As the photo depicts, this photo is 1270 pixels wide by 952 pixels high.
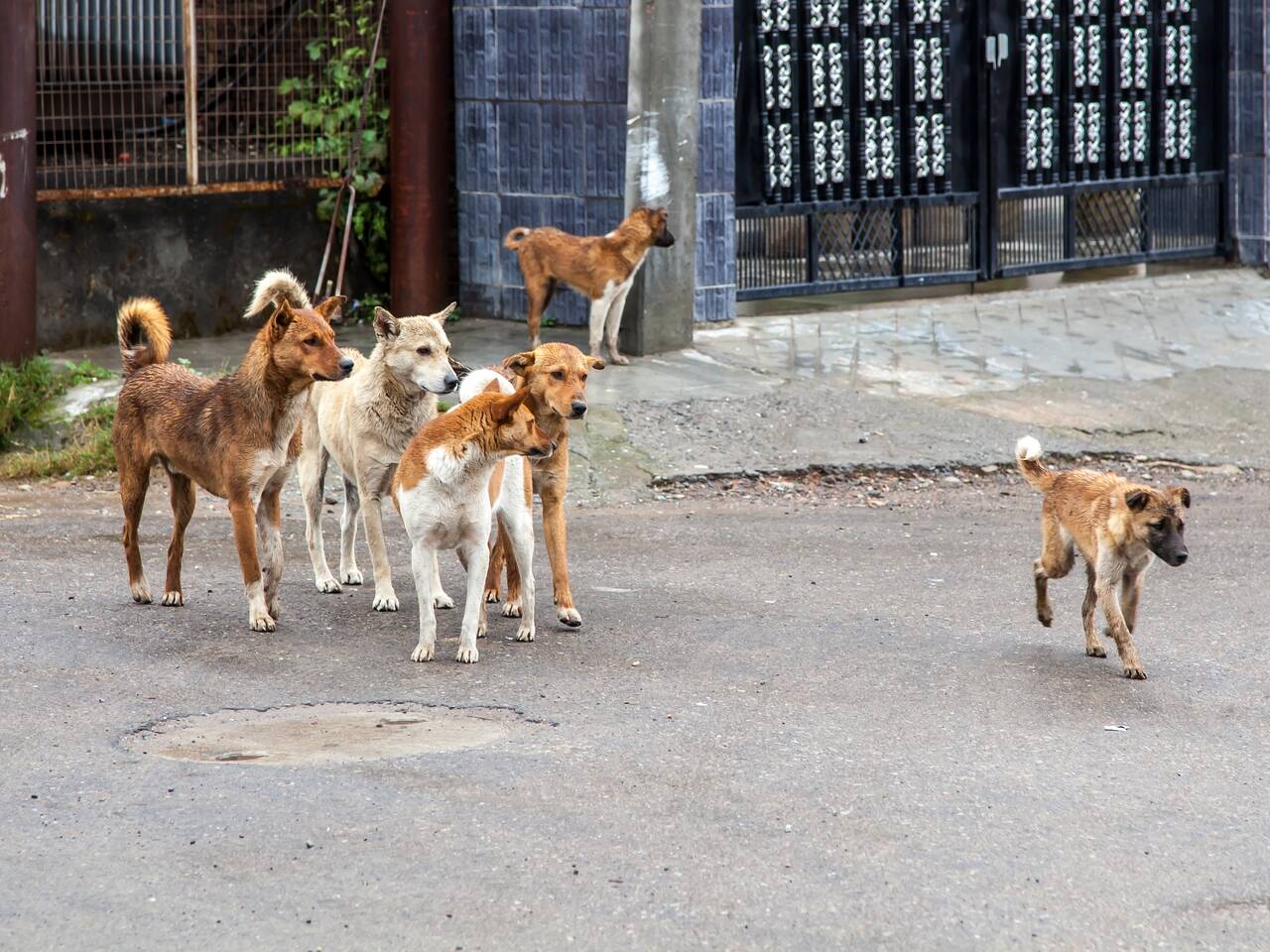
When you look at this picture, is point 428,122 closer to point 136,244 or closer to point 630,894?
point 136,244

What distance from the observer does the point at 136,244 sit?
44.7 ft

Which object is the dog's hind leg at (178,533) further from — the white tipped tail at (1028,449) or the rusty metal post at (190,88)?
the rusty metal post at (190,88)

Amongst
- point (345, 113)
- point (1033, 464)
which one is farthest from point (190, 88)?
point (1033, 464)

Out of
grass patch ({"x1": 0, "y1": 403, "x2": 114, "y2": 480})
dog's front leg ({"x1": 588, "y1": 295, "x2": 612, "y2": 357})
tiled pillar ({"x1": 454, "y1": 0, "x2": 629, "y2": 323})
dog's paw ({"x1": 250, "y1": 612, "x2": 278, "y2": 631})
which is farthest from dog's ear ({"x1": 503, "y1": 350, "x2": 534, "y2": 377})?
tiled pillar ({"x1": 454, "y1": 0, "x2": 629, "y2": 323})

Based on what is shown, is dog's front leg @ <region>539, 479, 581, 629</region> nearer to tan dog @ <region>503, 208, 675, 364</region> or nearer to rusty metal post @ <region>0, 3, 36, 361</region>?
tan dog @ <region>503, 208, 675, 364</region>

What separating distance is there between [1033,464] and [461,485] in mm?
2647

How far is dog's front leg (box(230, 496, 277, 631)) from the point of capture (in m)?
8.02

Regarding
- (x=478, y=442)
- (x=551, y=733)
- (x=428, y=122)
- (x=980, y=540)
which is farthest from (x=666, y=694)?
(x=428, y=122)

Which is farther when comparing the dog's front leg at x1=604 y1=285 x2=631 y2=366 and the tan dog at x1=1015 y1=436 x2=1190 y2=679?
the dog's front leg at x1=604 y1=285 x2=631 y2=366

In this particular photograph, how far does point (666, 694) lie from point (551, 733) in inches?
27.1

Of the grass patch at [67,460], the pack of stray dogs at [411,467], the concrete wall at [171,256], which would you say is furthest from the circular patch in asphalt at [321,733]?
the concrete wall at [171,256]

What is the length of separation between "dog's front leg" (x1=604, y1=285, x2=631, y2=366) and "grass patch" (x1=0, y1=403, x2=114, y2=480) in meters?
3.34

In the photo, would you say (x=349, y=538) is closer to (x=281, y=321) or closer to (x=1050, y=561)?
(x=281, y=321)

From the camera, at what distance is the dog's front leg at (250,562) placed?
8.02m
